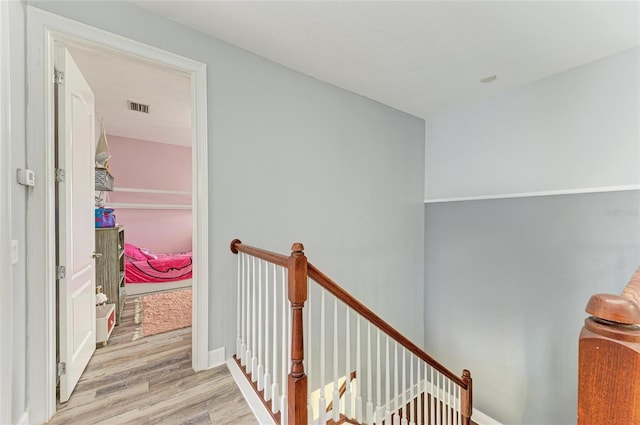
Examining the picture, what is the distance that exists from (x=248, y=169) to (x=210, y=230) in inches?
22.9

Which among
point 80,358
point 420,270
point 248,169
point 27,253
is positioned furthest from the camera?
point 420,270

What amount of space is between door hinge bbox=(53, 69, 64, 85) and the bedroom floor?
191 cm

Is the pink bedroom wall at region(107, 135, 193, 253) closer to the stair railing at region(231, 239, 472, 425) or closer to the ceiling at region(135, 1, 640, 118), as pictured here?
the ceiling at region(135, 1, 640, 118)

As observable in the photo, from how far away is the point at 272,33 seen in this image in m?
2.01

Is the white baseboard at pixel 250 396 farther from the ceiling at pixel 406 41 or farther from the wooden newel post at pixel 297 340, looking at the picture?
the ceiling at pixel 406 41

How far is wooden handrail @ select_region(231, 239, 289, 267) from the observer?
1406 mm

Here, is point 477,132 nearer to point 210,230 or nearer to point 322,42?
point 322,42

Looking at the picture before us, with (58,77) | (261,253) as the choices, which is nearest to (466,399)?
(261,253)

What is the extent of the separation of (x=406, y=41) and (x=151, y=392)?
10.1 feet

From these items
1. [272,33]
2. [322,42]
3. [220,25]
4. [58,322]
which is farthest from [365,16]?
[58,322]

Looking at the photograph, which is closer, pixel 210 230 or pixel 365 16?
pixel 365 16

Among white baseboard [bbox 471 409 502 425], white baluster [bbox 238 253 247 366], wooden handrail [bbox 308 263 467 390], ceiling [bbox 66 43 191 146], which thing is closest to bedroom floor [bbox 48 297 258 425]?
white baluster [bbox 238 253 247 366]

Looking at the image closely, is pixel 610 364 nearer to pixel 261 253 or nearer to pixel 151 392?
pixel 261 253

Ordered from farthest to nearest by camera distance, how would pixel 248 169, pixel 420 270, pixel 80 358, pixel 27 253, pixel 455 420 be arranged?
pixel 420 270 → pixel 455 420 → pixel 248 169 → pixel 80 358 → pixel 27 253
